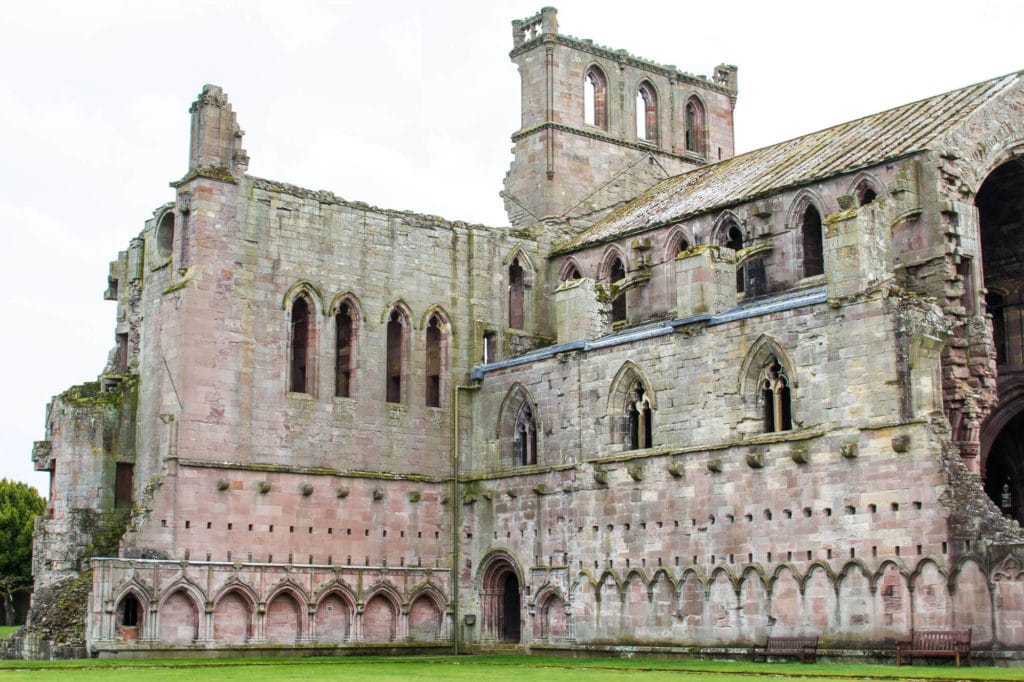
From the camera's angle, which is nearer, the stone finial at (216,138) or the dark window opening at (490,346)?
the stone finial at (216,138)

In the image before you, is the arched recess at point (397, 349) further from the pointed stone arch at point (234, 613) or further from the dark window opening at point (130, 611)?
the dark window opening at point (130, 611)

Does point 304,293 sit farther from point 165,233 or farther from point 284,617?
point 284,617

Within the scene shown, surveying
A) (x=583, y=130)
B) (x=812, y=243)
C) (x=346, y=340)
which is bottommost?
(x=346, y=340)

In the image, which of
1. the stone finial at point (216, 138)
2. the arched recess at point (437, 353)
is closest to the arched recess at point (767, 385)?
the arched recess at point (437, 353)

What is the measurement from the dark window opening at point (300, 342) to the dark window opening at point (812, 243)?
13203mm

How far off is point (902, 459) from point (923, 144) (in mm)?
8397

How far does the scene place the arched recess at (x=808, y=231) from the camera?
1577 inches

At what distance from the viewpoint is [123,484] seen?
42375 millimetres

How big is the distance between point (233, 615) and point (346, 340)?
828cm

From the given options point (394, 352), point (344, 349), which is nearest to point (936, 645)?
point (394, 352)

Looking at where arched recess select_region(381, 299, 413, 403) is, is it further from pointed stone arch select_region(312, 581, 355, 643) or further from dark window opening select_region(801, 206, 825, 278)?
dark window opening select_region(801, 206, 825, 278)

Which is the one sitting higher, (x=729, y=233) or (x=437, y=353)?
(x=729, y=233)

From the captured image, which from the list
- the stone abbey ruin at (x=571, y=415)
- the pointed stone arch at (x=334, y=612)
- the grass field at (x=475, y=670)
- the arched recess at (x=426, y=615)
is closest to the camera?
the grass field at (x=475, y=670)

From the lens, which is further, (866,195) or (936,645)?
(866,195)
